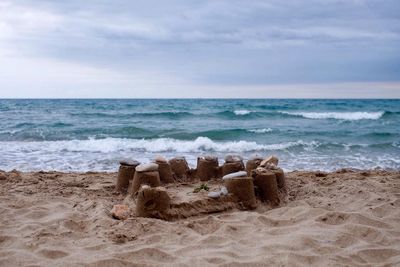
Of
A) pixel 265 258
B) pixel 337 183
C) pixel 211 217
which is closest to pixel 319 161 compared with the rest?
pixel 337 183

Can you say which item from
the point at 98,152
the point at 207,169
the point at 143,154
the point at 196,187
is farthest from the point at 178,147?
the point at 196,187

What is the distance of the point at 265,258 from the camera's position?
2896mm

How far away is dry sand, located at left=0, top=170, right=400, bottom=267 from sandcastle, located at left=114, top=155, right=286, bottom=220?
0.46 feet

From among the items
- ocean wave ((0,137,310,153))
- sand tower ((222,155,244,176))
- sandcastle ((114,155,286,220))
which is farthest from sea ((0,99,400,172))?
sand tower ((222,155,244,176))

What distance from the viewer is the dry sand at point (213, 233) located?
9.54 ft

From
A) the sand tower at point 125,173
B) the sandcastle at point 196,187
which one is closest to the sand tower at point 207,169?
the sandcastle at point 196,187

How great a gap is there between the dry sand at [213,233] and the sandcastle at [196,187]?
A: 5.6 inches

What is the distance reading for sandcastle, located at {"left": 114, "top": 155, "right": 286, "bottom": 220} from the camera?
3842 millimetres

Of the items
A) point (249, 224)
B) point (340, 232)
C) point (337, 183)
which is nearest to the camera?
point (340, 232)

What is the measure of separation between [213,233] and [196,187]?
1.25 m

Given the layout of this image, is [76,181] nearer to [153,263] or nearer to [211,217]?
[211,217]

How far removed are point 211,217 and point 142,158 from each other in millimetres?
5587

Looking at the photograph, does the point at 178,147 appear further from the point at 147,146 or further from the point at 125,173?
the point at 125,173

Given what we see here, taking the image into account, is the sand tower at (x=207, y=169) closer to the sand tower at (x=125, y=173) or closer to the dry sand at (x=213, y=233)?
the sand tower at (x=125, y=173)
